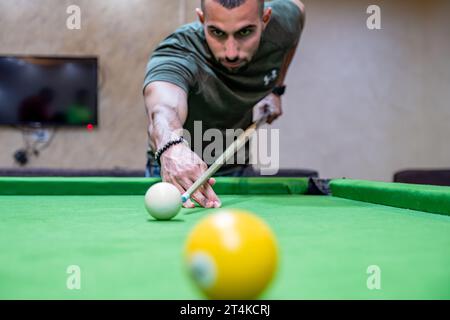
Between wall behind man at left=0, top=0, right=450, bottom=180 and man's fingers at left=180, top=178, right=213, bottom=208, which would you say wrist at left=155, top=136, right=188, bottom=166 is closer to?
man's fingers at left=180, top=178, right=213, bottom=208

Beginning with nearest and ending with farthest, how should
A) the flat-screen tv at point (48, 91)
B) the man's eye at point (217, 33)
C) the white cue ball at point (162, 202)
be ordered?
1. the white cue ball at point (162, 202)
2. the man's eye at point (217, 33)
3. the flat-screen tv at point (48, 91)

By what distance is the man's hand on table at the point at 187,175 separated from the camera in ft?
6.71

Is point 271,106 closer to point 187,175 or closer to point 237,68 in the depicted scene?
point 237,68

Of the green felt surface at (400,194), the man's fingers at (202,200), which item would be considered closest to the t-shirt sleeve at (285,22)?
the green felt surface at (400,194)

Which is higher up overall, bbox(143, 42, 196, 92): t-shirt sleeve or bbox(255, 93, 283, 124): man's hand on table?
bbox(143, 42, 196, 92): t-shirt sleeve

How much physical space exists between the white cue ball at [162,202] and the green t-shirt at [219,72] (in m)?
1.23

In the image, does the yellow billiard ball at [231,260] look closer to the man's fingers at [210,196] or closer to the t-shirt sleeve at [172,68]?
the man's fingers at [210,196]

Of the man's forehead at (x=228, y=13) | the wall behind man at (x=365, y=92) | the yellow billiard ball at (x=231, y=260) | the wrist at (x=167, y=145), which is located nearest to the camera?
the yellow billiard ball at (x=231, y=260)

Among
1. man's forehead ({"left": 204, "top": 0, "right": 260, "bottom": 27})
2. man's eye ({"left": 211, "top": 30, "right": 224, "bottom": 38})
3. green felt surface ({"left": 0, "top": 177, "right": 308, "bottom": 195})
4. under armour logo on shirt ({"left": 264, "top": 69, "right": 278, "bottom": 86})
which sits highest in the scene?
man's forehead ({"left": 204, "top": 0, "right": 260, "bottom": 27})

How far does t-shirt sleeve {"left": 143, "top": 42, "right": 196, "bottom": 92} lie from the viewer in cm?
277

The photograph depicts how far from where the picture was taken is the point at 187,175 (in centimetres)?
208

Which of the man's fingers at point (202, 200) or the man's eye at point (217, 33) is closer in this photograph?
the man's fingers at point (202, 200)

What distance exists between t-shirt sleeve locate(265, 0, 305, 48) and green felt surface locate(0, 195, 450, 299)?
1748mm

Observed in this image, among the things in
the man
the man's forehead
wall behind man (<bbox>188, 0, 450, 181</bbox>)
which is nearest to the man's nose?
the man
